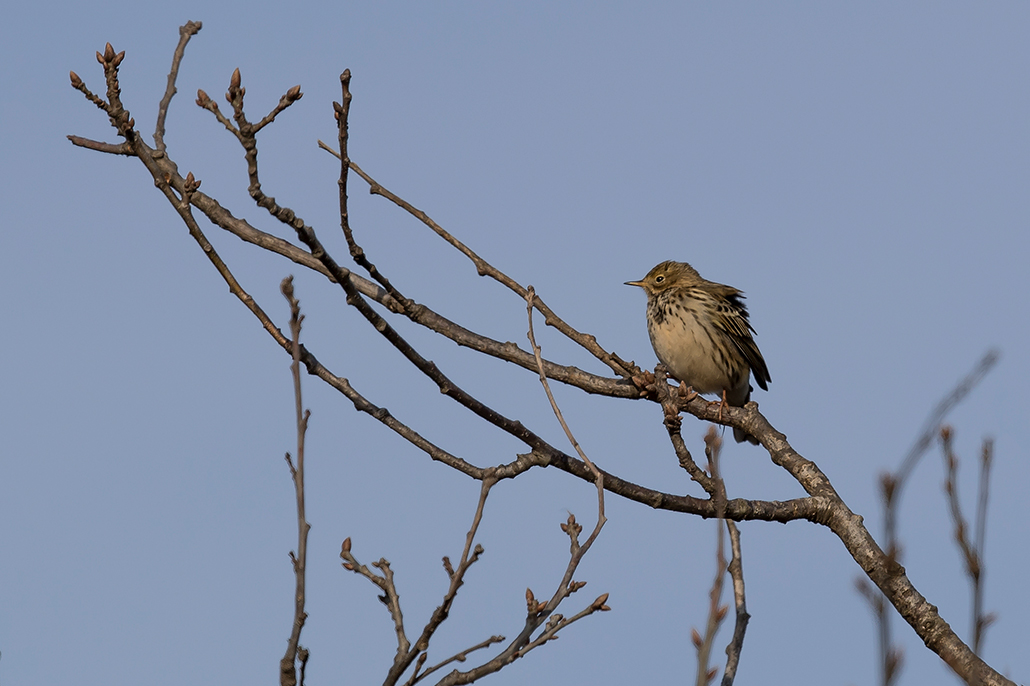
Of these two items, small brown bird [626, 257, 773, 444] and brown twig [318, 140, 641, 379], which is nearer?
brown twig [318, 140, 641, 379]

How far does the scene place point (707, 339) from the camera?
11.0m

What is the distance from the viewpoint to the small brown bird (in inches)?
432

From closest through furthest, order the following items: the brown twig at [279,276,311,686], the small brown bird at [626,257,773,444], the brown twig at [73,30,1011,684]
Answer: the brown twig at [279,276,311,686], the brown twig at [73,30,1011,684], the small brown bird at [626,257,773,444]

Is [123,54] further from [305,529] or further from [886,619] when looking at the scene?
[886,619]

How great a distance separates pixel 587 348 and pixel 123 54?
3039mm

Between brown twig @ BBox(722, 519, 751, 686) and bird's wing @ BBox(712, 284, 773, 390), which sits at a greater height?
bird's wing @ BBox(712, 284, 773, 390)

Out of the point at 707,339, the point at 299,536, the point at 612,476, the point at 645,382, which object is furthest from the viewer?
the point at 707,339

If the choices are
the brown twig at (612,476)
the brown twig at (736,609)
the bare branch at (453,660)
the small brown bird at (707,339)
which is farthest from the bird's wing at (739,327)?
the bare branch at (453,660)

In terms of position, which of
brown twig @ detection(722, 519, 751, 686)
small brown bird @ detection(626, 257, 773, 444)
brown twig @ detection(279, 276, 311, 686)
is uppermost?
small brown bird @ detection(626, 257, 773, 444)

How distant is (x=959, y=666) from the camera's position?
4.57m

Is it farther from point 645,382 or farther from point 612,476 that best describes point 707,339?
point 612,476

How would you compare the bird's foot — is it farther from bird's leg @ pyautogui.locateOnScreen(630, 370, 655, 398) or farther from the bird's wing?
the bird's wing

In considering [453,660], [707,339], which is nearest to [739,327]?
[707,339]

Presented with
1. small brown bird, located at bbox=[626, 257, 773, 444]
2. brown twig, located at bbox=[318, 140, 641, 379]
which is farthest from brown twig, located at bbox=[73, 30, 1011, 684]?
small brown bird, located at bbox=[626, 257, 773, 444]
